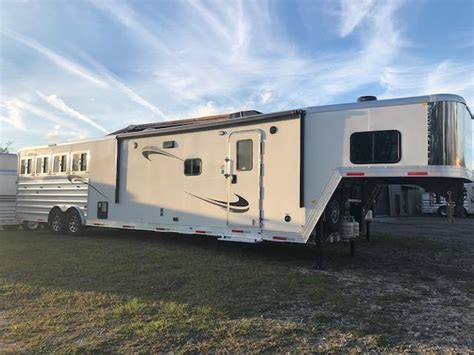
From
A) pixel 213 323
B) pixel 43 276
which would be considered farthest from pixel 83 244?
pixel 213 323

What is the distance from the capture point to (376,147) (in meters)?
7.29

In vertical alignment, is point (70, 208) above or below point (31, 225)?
above

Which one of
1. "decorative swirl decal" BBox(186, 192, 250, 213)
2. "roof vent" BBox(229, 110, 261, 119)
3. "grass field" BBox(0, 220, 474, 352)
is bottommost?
"grass field" BBox(0, 220, 474, 352)

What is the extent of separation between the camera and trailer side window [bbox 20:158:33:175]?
45.0ft

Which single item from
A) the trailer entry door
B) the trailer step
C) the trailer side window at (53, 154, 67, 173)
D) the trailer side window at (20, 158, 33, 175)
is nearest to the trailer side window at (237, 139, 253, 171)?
the trailer entry door

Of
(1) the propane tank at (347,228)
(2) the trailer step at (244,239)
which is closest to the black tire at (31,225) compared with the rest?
(2) the trailer step at (244,239)

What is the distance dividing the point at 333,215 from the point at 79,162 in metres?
7.31

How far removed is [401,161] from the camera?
7.10 m

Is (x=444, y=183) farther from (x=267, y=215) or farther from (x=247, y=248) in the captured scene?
(x=247, y=248)

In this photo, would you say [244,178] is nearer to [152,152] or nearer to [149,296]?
[152,152]

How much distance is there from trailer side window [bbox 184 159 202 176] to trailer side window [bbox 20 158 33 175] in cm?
661

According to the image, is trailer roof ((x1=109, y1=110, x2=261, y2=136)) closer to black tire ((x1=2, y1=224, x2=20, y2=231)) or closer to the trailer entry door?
the trailer entry door

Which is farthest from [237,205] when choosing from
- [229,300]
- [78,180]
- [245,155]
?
[78,180]

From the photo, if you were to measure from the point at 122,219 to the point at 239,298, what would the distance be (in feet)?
19.4
